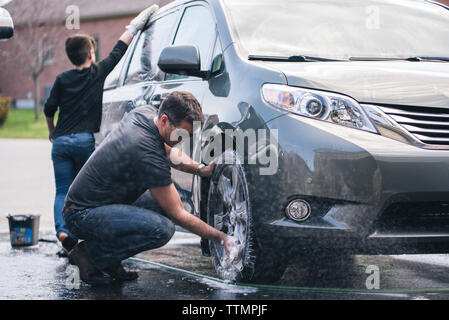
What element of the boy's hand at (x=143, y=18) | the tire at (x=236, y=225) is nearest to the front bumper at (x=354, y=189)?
the tire at (x=236, y=225)

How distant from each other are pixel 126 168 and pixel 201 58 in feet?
3.54

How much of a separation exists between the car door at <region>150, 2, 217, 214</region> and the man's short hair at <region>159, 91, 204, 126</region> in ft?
1.64

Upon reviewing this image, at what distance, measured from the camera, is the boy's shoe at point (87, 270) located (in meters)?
4.88

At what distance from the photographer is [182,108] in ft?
14.5

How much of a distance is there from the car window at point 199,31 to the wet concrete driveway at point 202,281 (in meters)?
1.38

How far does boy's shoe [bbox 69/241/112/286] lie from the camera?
488cm

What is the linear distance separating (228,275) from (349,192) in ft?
3.49

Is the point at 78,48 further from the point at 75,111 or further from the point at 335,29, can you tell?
the point at 335,29

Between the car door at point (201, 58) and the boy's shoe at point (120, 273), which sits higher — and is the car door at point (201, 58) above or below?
above

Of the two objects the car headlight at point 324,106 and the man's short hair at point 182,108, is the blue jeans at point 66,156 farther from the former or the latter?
the car headlight at point 324,106

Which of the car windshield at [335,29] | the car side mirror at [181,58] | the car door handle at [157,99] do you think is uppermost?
the car windshield at [335,29]

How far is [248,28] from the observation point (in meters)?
4.89
